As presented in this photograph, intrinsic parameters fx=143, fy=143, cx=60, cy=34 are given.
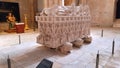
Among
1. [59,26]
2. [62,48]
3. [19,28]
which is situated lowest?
[62,48]

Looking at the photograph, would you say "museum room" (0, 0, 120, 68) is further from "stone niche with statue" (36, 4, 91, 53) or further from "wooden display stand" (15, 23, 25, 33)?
"wooden display stand" (15, 23, 25, 33)

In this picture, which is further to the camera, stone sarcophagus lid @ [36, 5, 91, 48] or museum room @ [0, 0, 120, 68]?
stone sarcophagus lid @ [36, 5, 91, 48]

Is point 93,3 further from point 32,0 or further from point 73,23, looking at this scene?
point 73,23

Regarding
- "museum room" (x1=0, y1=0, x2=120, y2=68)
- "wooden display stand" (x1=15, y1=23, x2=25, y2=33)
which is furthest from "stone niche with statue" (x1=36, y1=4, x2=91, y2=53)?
"wooden display stand" (x1=15, y1=23, x2=25, y2=33)

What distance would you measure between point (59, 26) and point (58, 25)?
50mm

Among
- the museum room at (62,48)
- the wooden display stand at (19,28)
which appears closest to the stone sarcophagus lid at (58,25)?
the museum room at (62,48)

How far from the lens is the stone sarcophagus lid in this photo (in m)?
4.29

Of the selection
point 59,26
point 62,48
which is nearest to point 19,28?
point 59,26

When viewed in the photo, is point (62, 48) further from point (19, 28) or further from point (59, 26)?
point (19, 28)

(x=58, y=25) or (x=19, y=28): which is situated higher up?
(x=58, y=25)

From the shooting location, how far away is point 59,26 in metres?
4.37

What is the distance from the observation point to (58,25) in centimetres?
434

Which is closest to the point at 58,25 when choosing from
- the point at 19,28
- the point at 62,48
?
the point at 62,48

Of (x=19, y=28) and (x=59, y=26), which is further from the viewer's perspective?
(x=19, y=28)
